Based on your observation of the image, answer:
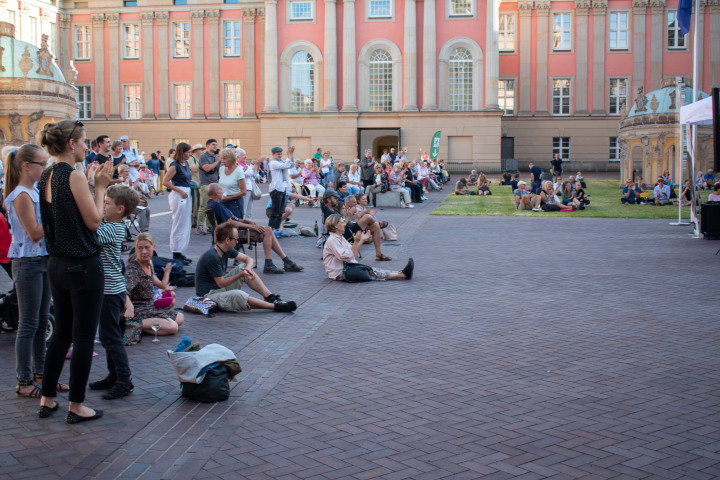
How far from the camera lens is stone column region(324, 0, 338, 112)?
50.7 metres

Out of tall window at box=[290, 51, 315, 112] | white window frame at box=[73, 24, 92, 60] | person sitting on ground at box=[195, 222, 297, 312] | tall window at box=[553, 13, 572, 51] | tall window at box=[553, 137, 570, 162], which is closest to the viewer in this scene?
person sitting on ground at box=[195, 222, 297, 312]

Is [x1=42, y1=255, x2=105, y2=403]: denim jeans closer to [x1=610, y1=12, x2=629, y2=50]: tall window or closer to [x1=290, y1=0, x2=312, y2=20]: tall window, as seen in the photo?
[x1=290, y1=0, x2=312, y2=20]: tall window

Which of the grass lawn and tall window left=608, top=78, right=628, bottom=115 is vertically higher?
tall window left=608, top=78, right=628, bottom=115

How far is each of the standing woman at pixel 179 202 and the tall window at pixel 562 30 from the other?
46.6 metres

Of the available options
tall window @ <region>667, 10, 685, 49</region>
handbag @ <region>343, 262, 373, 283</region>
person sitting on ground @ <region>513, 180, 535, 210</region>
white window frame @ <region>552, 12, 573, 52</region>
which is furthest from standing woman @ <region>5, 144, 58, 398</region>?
tall window @ <region>667, 10, 685, 49</region>

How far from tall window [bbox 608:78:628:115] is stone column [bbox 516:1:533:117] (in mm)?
5638

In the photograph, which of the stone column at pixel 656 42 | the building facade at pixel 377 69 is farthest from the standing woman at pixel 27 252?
the stone column at pixel 656 42

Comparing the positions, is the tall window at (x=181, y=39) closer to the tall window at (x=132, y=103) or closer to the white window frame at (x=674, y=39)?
the tall window at (x=132, y=103)

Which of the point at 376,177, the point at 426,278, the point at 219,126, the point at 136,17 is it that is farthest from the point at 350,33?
the point at 426,278

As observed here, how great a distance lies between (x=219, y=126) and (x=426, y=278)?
156 ft

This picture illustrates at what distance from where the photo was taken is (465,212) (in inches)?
1013

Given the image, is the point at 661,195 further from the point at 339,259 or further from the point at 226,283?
the point at 226,283

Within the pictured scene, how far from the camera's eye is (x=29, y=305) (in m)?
6.23

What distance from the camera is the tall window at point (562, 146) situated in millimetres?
55812
